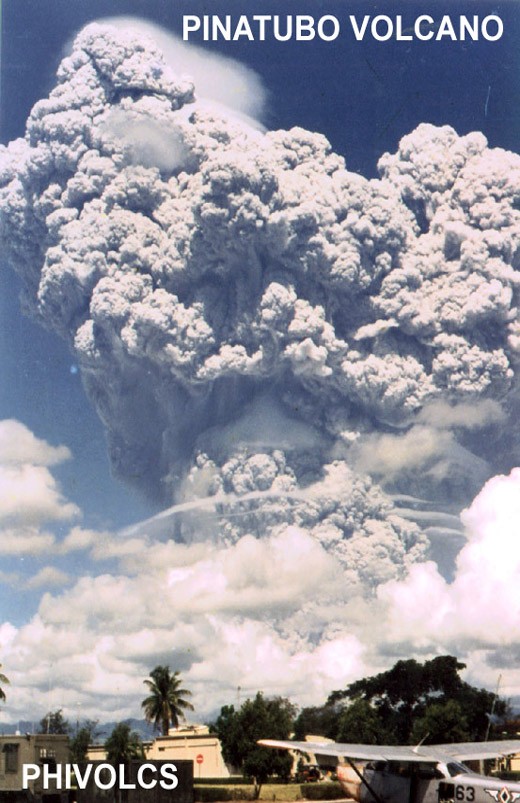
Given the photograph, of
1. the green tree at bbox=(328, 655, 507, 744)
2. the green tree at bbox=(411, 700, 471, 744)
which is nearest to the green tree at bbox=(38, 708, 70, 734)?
the green tree at bbox=(328, 655, 507, 744)

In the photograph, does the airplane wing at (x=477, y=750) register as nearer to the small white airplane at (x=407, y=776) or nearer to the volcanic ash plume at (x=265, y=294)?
the small white airplane at (x=407, y=776)

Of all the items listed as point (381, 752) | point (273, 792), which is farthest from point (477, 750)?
point (273, 792)

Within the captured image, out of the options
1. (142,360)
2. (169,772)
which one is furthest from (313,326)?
(169,772)

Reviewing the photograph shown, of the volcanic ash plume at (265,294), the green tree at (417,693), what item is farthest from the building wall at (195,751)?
the volcanic ash plume at (265,294)

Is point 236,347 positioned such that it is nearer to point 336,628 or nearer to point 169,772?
point 336,628

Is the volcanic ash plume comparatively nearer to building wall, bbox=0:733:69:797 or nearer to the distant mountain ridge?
the distant mountain ridge

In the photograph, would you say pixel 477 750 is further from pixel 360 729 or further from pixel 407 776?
pixel 360 729
